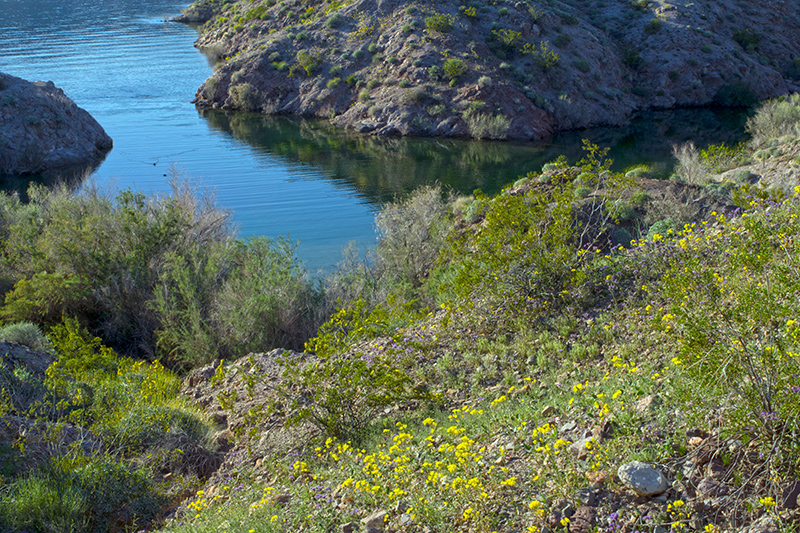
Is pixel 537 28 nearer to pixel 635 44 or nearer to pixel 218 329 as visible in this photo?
pixel 635 44

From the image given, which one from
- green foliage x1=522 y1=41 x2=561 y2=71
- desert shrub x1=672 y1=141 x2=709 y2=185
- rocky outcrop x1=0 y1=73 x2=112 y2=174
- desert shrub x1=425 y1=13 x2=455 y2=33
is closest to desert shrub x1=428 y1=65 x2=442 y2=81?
desert shrub x1=425 y1=13 x2=455 y2=33

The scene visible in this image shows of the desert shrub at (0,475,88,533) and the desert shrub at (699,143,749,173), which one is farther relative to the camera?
the desert shrub at (699,143,749,173)

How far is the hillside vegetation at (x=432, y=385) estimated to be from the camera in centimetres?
407

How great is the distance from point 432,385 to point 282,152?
2637 centimetres

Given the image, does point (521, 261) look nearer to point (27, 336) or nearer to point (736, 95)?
point (27, 336)

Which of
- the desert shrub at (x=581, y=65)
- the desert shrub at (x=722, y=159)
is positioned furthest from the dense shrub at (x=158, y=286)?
the desert shrub at (x=581, y=65)

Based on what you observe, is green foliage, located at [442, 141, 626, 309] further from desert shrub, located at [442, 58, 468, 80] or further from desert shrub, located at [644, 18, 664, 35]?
desert shrub, located at [644, 18, 664, 35]

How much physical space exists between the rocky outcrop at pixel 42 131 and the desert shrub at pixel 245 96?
10207 mm

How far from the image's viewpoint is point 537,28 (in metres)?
41.2

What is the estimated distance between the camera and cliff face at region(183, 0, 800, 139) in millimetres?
35906

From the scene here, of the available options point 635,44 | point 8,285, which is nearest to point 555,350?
point 8,285

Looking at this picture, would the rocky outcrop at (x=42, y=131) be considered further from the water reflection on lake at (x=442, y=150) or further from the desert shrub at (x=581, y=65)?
the desert shrub at (x=581, y=65)

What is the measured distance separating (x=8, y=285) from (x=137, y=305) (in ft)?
10.6

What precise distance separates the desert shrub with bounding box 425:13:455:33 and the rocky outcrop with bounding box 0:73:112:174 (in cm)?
2161
